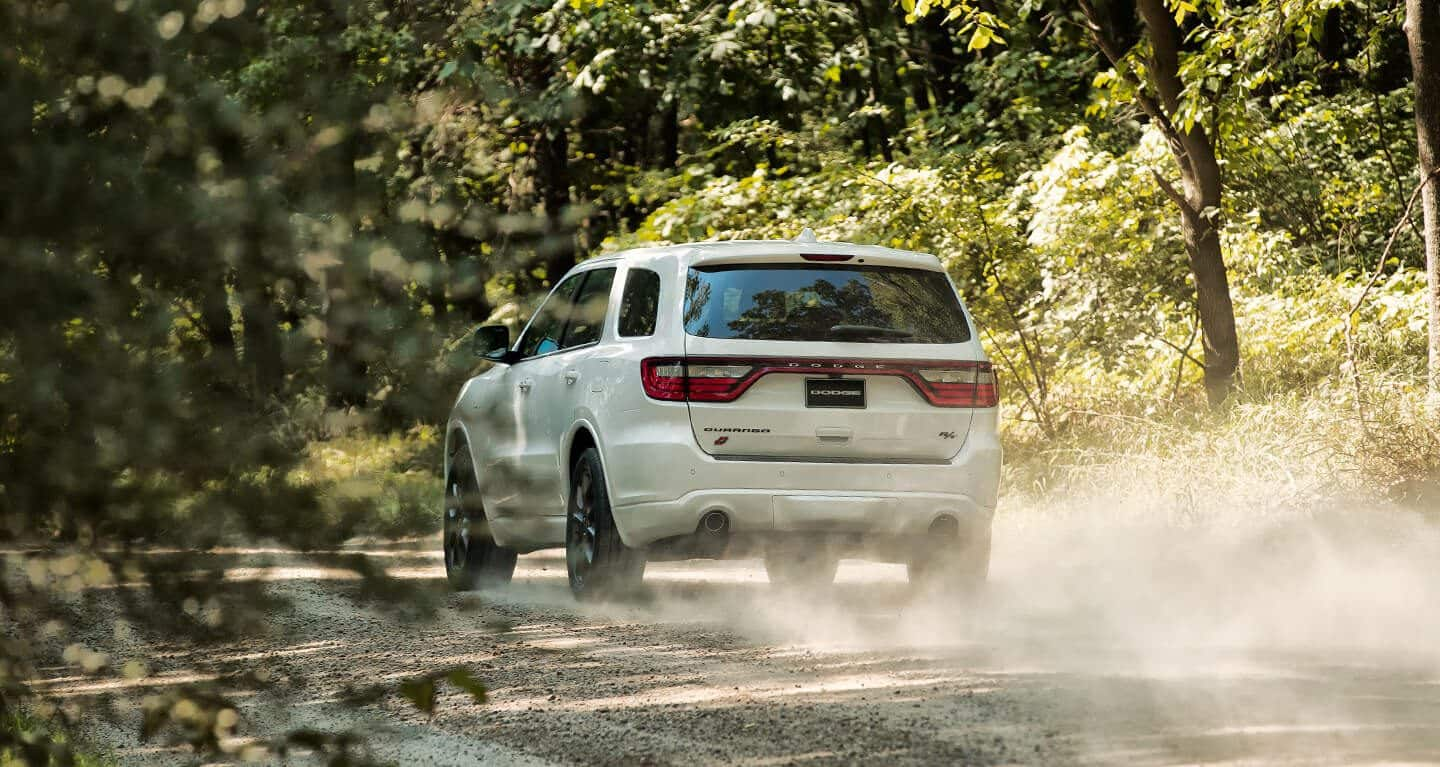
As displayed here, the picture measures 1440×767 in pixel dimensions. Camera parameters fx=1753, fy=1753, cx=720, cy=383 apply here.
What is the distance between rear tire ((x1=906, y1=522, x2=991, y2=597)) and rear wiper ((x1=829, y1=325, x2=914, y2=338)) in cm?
106

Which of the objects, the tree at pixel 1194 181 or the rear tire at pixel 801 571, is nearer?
the rear tire at pixel 801 571

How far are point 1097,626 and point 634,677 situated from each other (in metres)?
2.42

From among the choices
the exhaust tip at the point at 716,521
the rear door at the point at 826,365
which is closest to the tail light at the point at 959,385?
the rear door at the point at 826,365

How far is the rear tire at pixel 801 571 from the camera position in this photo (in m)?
10.6

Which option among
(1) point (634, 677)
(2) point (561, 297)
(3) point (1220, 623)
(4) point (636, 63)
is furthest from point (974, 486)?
(4) point (636, 63)

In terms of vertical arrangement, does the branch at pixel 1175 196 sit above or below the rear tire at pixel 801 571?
above

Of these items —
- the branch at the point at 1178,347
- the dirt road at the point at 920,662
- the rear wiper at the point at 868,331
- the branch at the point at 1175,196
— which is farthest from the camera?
the branch at the point at 1178,347

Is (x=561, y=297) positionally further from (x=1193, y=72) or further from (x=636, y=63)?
(x=636, y=63)

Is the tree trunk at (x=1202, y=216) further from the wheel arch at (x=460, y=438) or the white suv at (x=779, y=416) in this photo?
the wheel arch at (x=460, y=438)

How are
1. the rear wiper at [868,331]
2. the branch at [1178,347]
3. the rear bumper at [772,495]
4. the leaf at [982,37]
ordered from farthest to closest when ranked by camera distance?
the branch at [1178,347] → the leaf at [982,37] → the rear wiper at [868,331] → the rear bumper at [772,495]

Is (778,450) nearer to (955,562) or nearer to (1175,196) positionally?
(955,562)

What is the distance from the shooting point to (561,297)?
352 cm

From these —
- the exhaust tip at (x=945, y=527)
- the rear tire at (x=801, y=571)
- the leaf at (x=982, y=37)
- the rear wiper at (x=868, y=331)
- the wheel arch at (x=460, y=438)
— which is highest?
the leaf at (x=982, y=37)

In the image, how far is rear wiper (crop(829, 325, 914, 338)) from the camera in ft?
28.9
